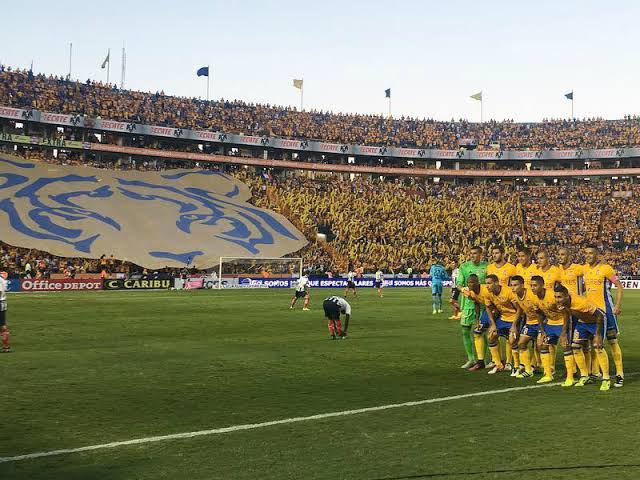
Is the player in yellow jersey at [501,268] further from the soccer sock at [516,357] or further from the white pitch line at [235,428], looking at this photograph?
the white pitch line at [235,428]

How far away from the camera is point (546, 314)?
41.4ft

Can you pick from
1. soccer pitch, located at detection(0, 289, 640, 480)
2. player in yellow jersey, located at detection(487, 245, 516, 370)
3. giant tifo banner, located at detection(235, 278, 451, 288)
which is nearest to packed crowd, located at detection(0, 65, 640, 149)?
giant tifo banner, located at detection(235, 278, 451, 288)

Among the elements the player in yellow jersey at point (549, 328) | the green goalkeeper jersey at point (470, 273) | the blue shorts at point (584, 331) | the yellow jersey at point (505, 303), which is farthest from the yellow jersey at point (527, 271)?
the blue shorts at point (584, 331)

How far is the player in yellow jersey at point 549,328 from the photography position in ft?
40.2

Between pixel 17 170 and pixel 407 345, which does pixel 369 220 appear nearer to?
pixel 17 170

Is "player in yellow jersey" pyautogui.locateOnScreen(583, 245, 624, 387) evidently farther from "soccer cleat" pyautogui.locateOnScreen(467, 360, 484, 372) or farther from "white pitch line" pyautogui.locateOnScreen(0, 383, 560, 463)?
"soccer cleat" pyautogui.locateOnScreen(467, 360, 484, 372)

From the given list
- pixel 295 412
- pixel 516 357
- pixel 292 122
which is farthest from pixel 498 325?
pixel 292 122

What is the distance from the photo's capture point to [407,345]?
18.1m

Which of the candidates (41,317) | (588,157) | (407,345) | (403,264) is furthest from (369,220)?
(407,345)

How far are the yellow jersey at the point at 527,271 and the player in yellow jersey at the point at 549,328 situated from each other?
873 mm

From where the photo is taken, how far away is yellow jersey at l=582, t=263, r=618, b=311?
480 inches

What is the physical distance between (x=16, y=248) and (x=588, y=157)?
5955 cm

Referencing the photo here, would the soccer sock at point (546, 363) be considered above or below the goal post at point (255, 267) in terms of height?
below

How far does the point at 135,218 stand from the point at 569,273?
48.8m
